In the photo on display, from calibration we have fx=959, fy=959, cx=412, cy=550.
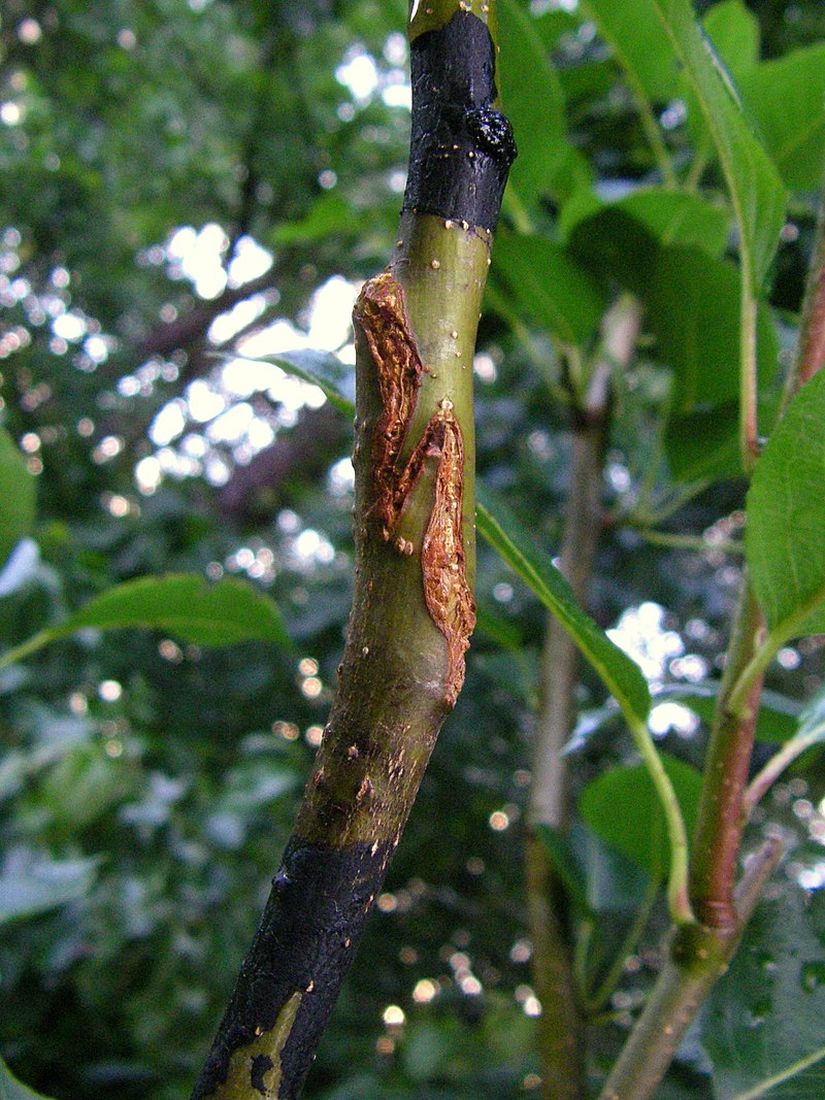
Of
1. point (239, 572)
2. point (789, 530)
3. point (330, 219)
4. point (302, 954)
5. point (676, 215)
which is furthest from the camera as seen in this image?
point (239, 572)

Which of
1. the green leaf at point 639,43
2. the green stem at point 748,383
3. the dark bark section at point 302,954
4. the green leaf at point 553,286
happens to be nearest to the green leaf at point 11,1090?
the dark bark section at point 302,954

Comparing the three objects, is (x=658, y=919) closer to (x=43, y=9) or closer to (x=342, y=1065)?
(x=342, y=1065)

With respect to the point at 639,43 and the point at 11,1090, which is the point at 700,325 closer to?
the point at 639,43

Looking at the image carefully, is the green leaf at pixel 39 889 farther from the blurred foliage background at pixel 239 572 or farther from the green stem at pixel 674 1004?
the green stem at pixel 674 1004

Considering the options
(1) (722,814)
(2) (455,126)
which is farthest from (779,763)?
(2) (455,126)

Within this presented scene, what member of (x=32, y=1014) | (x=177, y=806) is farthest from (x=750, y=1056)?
(x=32, y=1014)

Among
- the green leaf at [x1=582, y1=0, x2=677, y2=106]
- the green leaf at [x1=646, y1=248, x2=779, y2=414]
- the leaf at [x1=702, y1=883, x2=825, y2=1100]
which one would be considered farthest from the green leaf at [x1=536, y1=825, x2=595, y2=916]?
the green leaf at [x1=582, y1=0, x2=677, y2=106]

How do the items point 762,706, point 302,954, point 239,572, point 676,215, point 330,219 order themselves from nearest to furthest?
point 302,954 → point 762,706 → point 676,215 → point 330,219 → point 239,572
